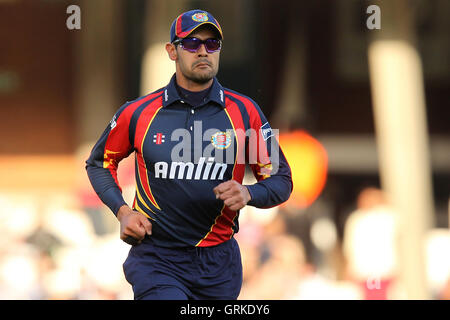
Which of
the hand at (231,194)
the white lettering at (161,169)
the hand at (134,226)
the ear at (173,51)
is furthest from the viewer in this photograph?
the ear at (173,51)

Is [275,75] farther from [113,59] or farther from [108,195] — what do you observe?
[108,195]

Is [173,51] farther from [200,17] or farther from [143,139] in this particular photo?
[143,139]

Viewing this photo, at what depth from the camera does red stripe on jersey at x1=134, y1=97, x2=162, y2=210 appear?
5.37 meters

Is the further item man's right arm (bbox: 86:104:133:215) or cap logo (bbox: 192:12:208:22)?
man's right arm (bbox: 86:104:133:215)

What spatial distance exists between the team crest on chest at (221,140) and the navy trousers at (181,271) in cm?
59

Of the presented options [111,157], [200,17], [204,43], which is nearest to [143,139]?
[111,157]

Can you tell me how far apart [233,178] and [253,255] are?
3.83 meters

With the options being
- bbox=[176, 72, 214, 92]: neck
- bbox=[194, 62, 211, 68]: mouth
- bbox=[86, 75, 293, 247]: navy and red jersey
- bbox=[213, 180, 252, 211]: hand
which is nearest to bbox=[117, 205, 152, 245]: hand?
bbox=[86, 75, 293, 247]: navy and red jersey

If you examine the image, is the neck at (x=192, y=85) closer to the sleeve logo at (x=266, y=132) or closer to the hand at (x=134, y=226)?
the sleeve logo at (x=266, y=132)

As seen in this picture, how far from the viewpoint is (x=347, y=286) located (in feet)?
32.5

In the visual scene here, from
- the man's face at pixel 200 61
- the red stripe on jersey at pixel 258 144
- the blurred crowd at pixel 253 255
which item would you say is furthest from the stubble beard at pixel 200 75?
the blurred crowd at pixel 253 255

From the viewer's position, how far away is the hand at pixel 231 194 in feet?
16.1

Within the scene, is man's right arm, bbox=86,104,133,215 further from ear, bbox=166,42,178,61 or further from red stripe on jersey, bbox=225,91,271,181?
red stripe on jersey, bbox=225,91,271,181

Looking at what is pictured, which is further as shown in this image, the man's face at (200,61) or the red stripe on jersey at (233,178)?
the red stripe on jersey at (233,178)
